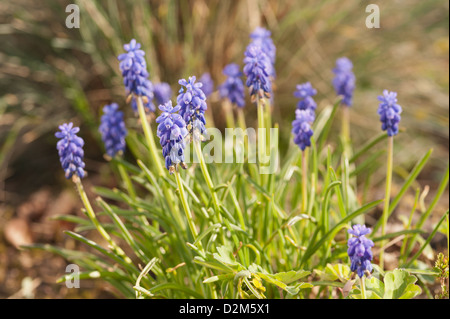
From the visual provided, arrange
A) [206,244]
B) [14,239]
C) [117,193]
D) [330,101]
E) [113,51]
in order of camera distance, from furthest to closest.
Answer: [330,101]
[113,51]
[14,239]
[117,193]
[206,244]

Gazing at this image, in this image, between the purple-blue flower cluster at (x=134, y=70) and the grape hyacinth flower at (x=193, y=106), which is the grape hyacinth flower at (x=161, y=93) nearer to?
the purple-blue flower cluster at (x=134, y=70)

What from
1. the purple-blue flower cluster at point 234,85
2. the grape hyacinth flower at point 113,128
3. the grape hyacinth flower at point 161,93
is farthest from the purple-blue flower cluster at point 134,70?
the grape hyacinth flower at point 161,93

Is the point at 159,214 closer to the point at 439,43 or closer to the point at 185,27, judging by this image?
the point at 185,27

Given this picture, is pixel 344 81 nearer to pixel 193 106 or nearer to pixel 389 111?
pixel 389 111

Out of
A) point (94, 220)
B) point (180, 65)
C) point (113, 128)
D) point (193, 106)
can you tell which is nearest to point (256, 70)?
point (193, 106)

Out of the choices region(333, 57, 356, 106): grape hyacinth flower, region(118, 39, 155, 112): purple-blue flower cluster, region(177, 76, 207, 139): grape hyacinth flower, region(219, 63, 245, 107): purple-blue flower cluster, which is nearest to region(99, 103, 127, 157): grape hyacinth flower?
region(118, 39, 155, 112): purple-blue flower cluster
